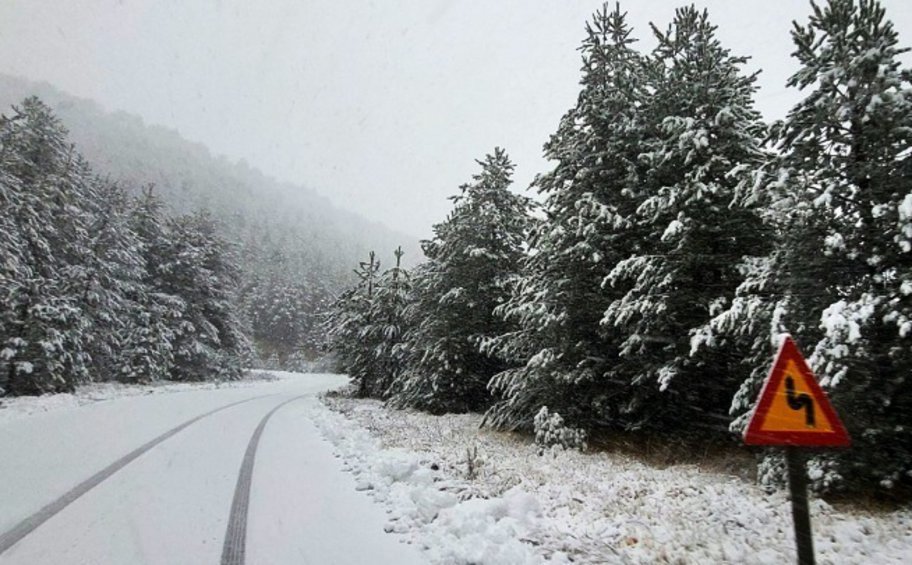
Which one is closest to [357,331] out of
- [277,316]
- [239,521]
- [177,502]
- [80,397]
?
[80,397]

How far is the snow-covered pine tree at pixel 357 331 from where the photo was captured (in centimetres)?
3262

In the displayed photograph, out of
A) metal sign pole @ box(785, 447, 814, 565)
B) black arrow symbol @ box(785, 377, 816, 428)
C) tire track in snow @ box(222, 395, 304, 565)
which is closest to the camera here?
metal sign pole @ box(785, 447, 814, 565)

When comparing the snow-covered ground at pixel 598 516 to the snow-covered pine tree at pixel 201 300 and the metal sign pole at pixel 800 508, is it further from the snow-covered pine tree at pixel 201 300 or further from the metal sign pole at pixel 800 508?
the snow-covered pine tree at pixel 201 300

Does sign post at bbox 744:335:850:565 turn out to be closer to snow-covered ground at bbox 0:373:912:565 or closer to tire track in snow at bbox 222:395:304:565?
snow-covered ground at bbox 0:373:912:565

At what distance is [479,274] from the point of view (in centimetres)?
2031

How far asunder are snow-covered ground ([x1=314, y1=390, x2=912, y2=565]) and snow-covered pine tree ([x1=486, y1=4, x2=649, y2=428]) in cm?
264

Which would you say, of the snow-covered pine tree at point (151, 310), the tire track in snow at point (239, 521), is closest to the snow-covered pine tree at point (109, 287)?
Result: the snow-covered pine tree at point (151, 310)

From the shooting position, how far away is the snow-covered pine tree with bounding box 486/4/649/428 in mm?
12250

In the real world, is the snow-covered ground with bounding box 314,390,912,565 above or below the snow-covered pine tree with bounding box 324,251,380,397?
below

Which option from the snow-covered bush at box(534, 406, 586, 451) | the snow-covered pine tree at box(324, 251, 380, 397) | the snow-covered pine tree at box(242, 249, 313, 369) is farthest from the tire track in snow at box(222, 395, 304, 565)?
the snow-covered pine tree at box(242, 249, 313, 369)

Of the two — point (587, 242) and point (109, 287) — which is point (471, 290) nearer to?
point (587, 242)

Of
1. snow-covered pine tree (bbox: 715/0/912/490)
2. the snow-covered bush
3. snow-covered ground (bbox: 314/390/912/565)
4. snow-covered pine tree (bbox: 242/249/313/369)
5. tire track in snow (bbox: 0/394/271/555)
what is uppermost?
snow-covered pine tree (bbox: 242/249/313/369)

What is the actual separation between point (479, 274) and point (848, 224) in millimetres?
14082

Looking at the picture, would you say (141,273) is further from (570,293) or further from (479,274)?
(570,293)
